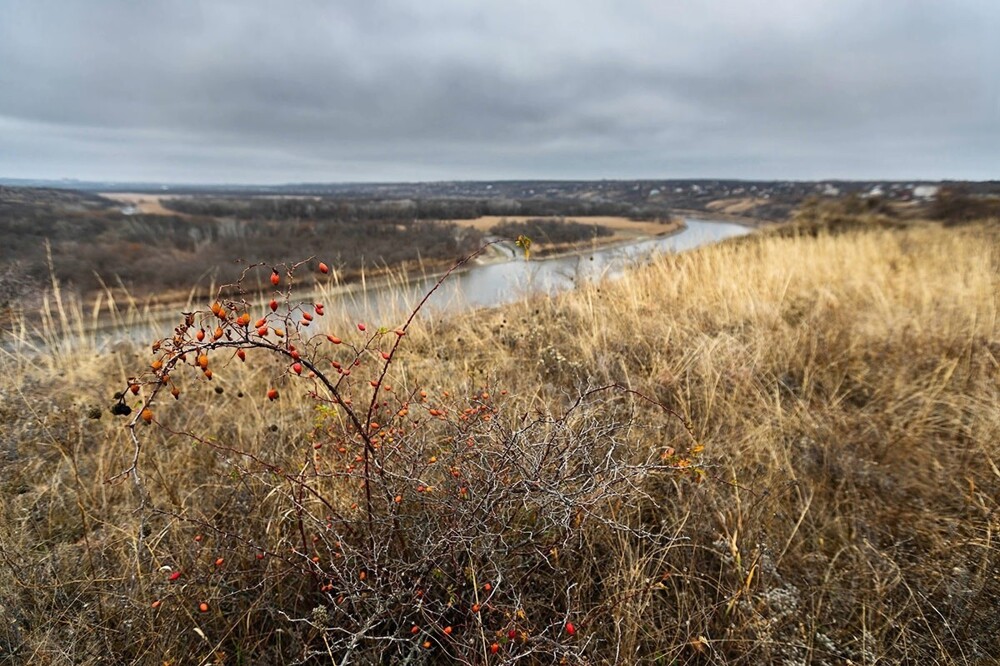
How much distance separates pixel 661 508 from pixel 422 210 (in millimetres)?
23972

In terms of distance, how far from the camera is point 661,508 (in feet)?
5.84

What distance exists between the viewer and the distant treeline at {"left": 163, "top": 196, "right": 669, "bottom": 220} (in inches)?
890

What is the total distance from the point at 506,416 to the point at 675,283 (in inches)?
122

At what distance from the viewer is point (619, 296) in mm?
4406

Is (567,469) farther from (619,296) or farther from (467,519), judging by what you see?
(619,296)

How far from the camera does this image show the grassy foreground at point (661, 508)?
1.33 metres

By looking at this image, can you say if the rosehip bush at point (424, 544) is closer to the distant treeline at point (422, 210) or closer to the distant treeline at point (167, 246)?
the distant treeline at point (167, 246)

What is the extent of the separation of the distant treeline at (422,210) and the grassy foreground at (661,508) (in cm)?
1753

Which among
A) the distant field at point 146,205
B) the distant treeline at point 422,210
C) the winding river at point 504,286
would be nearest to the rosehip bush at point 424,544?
the winding river at point 504,286

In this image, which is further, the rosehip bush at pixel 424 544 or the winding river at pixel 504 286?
the winding river at pixel 504 286

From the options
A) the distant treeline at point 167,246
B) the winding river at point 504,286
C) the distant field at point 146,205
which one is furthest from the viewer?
the distant field at point 146,205

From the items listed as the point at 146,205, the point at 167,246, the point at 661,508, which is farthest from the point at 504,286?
the point at 146,205

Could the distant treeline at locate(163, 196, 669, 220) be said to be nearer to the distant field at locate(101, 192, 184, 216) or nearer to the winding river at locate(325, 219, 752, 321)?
the distant field at locate(101, 192, 184, 216)

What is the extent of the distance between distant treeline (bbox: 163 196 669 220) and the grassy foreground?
17.5 metres
